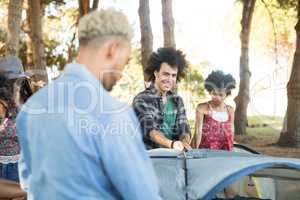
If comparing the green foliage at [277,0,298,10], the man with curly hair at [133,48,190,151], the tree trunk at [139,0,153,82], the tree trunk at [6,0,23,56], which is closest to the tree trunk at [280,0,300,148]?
the tree trunk at [139,0,153,82]

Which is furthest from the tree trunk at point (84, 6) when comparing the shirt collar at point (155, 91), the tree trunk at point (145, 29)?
the shirt collar at point (155, 91)

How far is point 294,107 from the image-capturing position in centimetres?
1331

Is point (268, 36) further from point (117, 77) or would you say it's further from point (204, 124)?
point (117, 77)

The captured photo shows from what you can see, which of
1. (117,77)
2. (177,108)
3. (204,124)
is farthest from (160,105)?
(117,77)

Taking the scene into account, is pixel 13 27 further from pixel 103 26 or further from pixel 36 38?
pixel 103 26

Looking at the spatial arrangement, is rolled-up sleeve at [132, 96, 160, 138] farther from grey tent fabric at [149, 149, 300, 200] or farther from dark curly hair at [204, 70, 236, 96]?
dark curly hair at [204, 70, 236, 96]

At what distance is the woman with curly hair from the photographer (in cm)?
537

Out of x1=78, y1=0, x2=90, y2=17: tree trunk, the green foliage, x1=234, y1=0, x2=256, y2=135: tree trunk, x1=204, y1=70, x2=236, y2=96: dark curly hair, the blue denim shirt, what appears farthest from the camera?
the green foliage

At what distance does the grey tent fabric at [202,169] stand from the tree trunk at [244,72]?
13.5m

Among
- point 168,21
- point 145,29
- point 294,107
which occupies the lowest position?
point 294,107

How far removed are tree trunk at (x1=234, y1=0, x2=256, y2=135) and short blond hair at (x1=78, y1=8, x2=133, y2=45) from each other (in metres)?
14.9

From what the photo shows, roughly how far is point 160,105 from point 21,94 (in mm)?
1176

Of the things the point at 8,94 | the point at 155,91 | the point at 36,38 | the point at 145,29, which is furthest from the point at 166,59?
the point at 36,38

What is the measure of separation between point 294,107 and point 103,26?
464 inches
